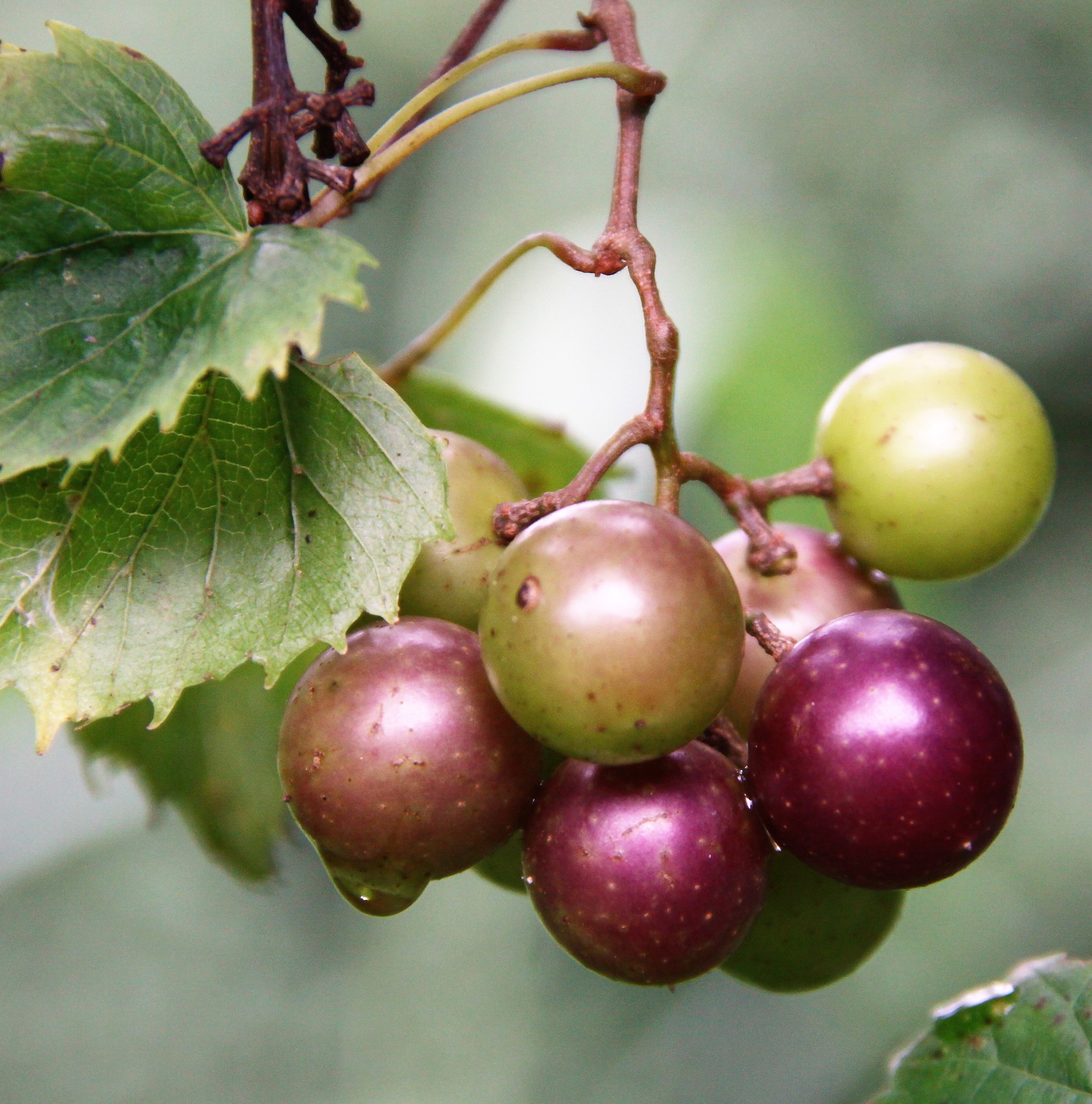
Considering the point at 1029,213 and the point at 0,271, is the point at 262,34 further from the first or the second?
the point at 1029,213

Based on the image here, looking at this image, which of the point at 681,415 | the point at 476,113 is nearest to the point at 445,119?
the point at 476,113

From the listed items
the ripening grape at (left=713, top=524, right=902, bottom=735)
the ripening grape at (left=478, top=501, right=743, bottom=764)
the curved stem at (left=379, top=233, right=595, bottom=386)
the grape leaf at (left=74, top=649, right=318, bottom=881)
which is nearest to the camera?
the ripening grape at (left=478, top=501, right=743, bottom=764)

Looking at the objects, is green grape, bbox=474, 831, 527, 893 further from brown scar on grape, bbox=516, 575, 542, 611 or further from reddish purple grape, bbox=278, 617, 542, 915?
brown scar on grape, bbox=516, 575, 542, 611

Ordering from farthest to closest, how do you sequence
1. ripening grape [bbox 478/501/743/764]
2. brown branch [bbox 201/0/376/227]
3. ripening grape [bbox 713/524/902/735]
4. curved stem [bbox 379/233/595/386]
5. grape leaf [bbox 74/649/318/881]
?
1. grape leaf [bbox 74/649/318/881]
2. curved stem [bbox 379/233/595/386]
3. ripening grape [bbox 713/524/902/735]
4. brown branch [bbox 201/0/376/227]
5. ripening grape [bbox 478/501/743/764]

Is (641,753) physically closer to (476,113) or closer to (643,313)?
(643,313)

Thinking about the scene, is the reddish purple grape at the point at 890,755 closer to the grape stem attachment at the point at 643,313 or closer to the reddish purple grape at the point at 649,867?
the reddish purple grape at the point at 649,867

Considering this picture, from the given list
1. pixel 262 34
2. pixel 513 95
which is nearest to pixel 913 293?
pixel 513 95

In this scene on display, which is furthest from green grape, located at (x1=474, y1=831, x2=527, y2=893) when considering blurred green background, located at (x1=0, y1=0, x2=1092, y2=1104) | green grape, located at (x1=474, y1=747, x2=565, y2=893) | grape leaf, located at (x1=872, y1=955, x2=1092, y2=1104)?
blurred green background, located at (x1=0, y1=0, x2=1092, y2=1104)
